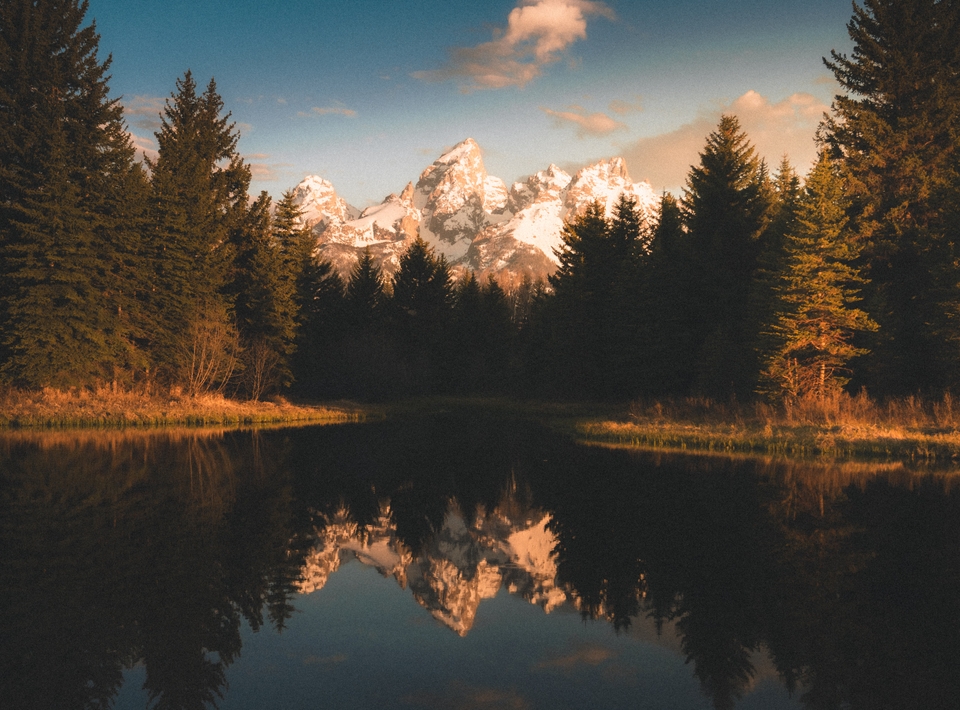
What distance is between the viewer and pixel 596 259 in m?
52.4

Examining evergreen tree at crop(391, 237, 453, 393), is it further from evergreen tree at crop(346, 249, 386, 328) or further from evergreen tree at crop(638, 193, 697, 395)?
evergreen tree at crop(638, 193, 697, 395)

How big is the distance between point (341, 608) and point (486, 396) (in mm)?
60229

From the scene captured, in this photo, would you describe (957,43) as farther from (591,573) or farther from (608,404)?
(591,573)

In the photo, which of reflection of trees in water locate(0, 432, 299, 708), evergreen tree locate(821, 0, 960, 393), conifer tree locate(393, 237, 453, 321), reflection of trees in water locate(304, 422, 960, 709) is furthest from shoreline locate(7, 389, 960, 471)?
conifer tree locate(393, 237, 453, 321)

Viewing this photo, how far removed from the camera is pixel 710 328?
132ft

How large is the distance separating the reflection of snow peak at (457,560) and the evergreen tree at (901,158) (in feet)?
83.7

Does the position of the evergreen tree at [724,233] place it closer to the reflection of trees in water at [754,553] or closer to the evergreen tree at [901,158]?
the evergreen tree at [901,158]

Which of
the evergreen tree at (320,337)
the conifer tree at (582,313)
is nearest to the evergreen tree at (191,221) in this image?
the evergreen tree at (320,337)

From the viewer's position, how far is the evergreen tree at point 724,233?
1563 inches

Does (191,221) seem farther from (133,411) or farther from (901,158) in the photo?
(901,158)

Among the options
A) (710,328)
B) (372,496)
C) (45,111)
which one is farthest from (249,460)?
(45,111)

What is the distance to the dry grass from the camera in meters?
22.5

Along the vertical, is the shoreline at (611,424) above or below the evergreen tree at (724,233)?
below

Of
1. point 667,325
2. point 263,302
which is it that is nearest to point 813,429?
point 667,325
